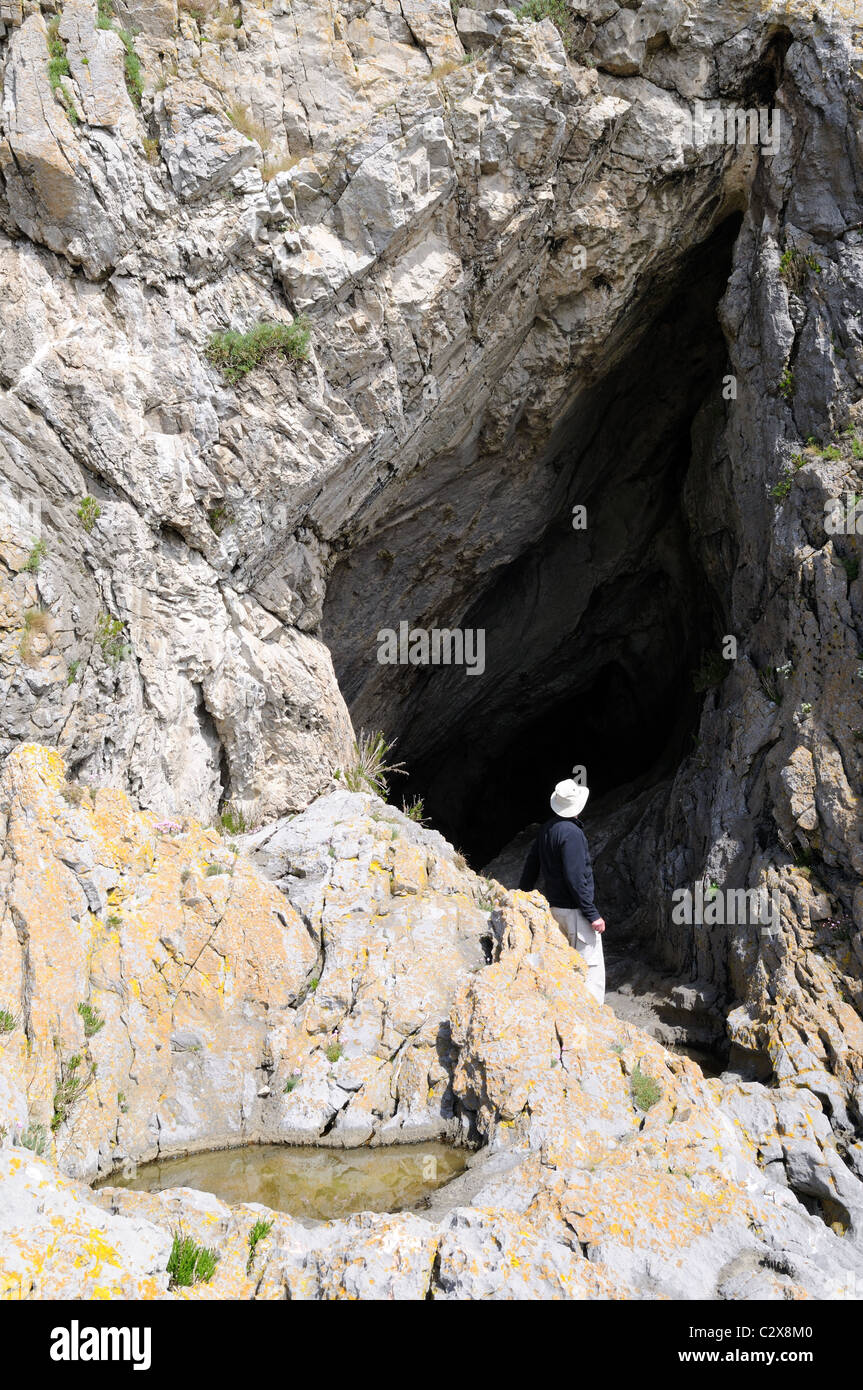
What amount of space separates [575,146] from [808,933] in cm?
794

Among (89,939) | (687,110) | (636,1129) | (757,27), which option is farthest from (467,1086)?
(757,27)

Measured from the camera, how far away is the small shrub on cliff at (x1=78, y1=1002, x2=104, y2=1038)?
219 inches

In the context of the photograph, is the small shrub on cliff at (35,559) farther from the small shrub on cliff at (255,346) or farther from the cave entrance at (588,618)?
the cave entrance at (588,618)

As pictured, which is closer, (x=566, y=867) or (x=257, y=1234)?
(x=257, y=1234)

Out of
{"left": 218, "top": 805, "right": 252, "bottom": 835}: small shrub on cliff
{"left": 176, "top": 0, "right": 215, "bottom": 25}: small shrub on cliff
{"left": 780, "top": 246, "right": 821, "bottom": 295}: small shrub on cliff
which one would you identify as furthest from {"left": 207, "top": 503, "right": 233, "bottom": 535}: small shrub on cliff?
{"left": 780, "top": 246, "right": 821, "bottom": 295}: small shrub on cliff

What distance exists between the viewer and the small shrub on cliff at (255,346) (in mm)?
8461

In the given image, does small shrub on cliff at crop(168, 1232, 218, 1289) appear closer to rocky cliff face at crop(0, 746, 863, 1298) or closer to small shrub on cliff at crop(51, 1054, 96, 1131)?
rocky cliff face at crop(0, 746, 863, 1298)

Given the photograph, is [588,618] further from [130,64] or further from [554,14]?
[130,64]

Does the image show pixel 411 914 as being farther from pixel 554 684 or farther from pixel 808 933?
pixel 554 684

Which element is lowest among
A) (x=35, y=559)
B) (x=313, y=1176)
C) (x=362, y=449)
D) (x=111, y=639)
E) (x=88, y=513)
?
(x=313, y=1176)

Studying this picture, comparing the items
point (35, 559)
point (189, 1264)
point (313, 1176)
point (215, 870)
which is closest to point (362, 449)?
point (35, 559)

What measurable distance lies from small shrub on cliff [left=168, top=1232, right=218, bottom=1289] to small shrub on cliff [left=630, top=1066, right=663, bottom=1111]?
8.75ft

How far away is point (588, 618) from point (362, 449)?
251 inches

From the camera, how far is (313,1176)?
5.23m
